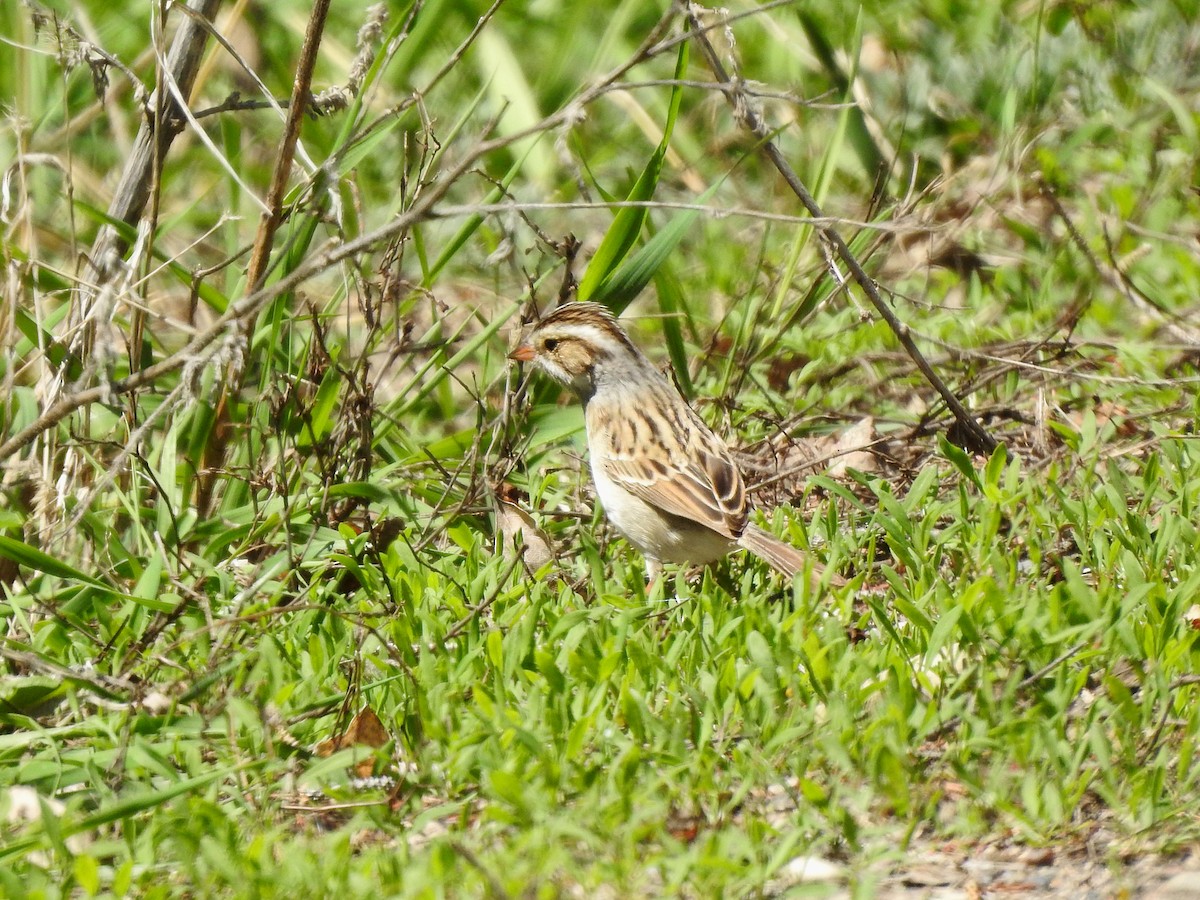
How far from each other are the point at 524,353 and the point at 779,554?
59.5 inches

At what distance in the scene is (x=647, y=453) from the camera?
228 inches

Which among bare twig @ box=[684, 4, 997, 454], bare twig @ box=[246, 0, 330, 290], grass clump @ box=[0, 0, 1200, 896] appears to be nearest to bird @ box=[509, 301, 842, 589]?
grass clump @ box=[0, 0, 1200, 896]

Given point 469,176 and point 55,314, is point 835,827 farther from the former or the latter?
point 469,176

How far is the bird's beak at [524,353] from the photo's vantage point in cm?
605

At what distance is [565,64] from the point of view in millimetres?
9195

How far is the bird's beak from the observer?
6.05 meters

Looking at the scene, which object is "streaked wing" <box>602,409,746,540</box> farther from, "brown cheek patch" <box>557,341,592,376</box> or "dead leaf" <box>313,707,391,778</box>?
"dead leaf" <box>313,707,391,778</box>

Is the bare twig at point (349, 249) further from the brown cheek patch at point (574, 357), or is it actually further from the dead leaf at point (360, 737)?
the brown cheek patch at point (574, 357)

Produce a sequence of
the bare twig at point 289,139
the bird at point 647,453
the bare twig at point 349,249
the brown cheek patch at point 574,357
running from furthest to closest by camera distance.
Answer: the brown cheek patch at point 574,357, the bird at point 647,453, the bare twig at point 289,139, the bare twig at point 349,249

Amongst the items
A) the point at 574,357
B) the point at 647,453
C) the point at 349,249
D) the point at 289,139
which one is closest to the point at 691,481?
the point at 647,453

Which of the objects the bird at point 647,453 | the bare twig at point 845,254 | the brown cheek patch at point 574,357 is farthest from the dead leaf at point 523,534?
the bare twig at point 845,254

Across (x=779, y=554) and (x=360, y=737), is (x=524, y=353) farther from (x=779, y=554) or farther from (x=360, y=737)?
(x=360, y=737)

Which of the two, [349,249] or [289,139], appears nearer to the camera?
[349,249]

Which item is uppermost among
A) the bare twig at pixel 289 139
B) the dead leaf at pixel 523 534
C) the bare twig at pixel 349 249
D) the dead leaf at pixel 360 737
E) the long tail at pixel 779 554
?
the bare twig at pixel 289 139
